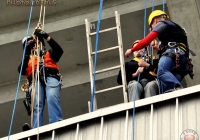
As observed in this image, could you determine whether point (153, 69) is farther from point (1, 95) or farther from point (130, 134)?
point (1, 95)

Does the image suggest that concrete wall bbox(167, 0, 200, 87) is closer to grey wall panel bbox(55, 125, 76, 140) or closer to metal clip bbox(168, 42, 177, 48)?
metal clip bbox(168, 42, 177, 48)

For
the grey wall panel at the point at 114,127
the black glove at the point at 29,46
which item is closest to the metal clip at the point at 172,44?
the grey wall panel at the point at 114,127

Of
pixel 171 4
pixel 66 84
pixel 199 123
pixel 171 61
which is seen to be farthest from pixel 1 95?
pixel 199 123

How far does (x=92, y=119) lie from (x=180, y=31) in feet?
5.54

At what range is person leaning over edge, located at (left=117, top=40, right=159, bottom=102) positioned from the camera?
1113 centimetres

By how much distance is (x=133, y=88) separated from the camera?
36.9ft

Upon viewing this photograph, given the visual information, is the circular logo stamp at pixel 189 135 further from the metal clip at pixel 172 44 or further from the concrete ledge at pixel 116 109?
the metal clip at pixel 172 44

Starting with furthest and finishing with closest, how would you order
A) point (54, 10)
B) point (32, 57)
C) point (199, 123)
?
point (54, 10) → point (32, 57) → point (199, 123)

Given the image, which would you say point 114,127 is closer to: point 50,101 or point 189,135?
point 189,135

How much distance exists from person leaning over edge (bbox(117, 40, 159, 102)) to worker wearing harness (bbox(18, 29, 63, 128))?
→ 82 cm

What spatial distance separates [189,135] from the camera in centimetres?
966

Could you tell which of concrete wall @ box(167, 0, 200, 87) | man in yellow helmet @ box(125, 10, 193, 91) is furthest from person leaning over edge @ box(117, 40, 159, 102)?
concrete wall @ box(167, 0, 200, 87)

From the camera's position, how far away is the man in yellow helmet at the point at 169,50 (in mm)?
10828

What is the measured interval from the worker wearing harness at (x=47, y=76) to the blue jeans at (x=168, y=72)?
1316 mm
